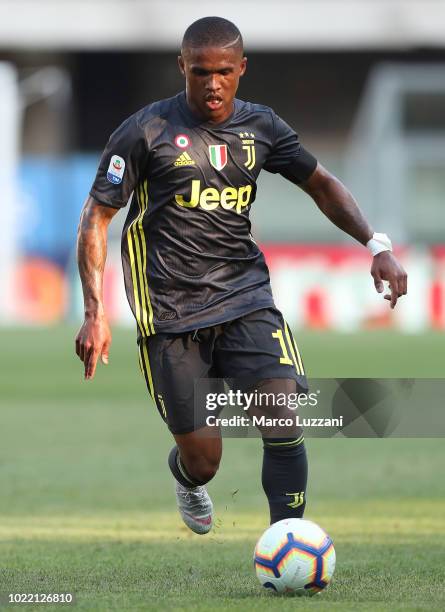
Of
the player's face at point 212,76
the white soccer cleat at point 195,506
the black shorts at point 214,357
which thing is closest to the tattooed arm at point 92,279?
the black shorts at point 214,357

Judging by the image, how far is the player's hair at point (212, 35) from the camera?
19.2 feet

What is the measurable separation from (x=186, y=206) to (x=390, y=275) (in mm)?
A: 930

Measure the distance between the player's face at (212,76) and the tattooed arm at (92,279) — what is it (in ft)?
1.92

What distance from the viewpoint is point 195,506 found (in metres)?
6.90

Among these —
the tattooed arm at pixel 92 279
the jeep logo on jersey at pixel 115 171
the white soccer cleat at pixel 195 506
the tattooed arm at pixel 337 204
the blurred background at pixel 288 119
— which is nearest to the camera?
the tattooed arm at pixel 92 279

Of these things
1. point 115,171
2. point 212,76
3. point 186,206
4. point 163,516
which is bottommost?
point 163,516

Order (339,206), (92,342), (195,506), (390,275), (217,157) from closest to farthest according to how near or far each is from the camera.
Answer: (92,342) → (217,157) → (390,275) → (339,206) → (195,506)

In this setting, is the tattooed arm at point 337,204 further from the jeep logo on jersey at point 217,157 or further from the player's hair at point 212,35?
the player's hair at point 212,35

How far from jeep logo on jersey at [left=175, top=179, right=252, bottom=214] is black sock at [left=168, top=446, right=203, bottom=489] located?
1.27 meters

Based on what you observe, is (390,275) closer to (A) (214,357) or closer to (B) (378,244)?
(B) (378,244)

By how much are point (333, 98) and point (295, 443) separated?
37.1m

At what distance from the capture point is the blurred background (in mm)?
27531

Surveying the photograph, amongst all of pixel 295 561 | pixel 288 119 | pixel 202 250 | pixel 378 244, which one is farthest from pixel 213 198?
pixel 288 119

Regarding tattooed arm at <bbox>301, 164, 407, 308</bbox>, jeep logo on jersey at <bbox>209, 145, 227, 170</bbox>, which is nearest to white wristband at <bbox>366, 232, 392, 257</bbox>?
tattooed arm at <bbox>301, 164, 407, 308</bbox>
